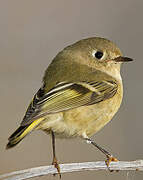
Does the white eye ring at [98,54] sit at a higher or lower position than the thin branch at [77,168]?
higher

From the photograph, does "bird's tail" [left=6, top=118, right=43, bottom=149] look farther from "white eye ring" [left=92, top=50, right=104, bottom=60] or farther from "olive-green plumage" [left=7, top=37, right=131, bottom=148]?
"white eye ring" [left=92, top=50, right=104, bottom=60]

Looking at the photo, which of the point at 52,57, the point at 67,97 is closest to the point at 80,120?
the point at 67,97

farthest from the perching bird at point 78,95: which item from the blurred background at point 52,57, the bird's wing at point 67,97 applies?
the blurred background at point 52,57

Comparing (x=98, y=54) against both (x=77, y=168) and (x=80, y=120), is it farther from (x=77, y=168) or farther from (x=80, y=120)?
(x=77, y=168)

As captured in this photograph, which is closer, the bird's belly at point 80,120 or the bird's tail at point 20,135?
the bird's tail at point 20,135

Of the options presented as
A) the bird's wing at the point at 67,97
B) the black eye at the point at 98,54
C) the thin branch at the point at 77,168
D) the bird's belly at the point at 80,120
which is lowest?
the thin branch at the point at 77,168

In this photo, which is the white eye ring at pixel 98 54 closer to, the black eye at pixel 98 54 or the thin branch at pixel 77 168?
the black eye at pixel 98 54

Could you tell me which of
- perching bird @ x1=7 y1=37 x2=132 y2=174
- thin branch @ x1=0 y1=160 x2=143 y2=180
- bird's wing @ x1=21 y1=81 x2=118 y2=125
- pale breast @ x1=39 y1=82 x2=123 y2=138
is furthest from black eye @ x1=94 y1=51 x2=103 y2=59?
thin branch @ x1=0 y1=160 x2=143 y2=180
